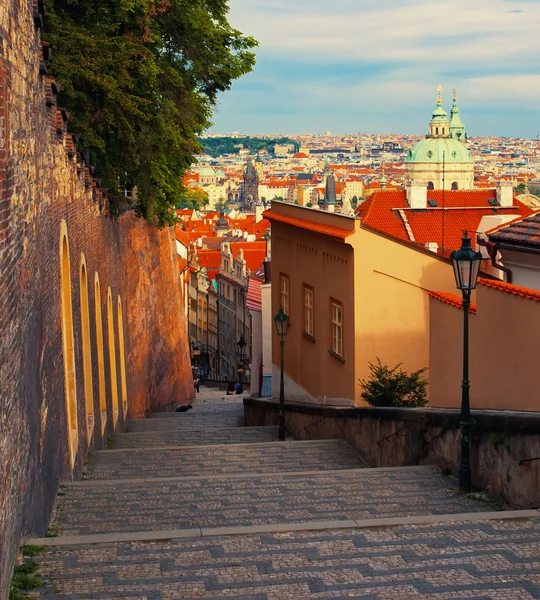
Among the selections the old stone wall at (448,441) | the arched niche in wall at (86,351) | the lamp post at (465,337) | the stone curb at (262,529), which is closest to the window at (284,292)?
the old stone wall at (448,441)

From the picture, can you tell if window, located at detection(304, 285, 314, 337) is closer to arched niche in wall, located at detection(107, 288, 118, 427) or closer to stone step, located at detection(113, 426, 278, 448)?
stone step, located at detection(113, 426, 278, 448)

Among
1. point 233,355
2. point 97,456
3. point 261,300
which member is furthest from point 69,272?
point 233,355

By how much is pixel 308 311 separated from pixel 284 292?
1.80 m

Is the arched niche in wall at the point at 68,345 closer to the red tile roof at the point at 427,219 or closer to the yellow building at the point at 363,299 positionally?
the yellow building at the point at 363,299

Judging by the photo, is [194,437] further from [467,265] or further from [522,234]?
[467,265]

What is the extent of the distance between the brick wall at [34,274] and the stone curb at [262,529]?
0.40 m

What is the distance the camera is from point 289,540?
8.08 m

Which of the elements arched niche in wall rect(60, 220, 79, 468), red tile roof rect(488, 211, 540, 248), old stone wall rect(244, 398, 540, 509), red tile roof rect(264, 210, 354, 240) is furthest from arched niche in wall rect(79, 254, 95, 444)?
red tile roof rect(488, 211, 540, 248)

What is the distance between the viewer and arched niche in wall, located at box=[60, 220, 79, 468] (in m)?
12.4

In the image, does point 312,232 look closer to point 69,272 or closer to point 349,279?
point 349,279

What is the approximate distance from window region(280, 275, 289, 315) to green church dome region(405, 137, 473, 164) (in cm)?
17242

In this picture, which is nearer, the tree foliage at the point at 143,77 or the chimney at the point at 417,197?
the tree foliage at the point at 143,77

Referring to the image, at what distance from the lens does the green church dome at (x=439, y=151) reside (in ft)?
636

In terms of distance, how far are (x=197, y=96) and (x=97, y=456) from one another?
11792mm
